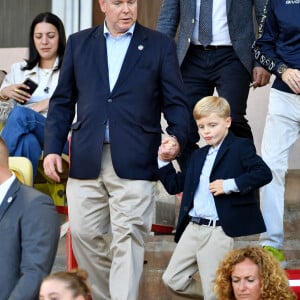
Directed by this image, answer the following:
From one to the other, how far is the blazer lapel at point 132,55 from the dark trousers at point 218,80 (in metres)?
1.04

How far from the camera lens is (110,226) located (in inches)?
297

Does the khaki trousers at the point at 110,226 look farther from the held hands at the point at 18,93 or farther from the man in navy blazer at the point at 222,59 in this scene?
the held hands at the point at 18,93

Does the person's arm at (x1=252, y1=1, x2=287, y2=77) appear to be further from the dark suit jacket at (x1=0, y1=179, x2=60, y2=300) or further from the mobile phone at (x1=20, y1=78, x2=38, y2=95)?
the dark suit jacket at (x1=0, y1=179, x2=60, y2=300)

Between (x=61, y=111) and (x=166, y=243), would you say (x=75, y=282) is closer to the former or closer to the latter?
(x=61, y=111)

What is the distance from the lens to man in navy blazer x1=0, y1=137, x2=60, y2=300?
652cm

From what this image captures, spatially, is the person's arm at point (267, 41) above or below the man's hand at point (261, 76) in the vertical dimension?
above

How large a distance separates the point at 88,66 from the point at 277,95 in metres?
1.32

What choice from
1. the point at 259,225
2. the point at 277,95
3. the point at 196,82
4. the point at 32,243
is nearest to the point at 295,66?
the point at 277,95

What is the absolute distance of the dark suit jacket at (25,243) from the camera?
652 centimetres

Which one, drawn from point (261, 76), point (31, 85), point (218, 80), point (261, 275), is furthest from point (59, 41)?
point (261, 275)

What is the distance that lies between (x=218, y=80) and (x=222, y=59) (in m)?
0.14

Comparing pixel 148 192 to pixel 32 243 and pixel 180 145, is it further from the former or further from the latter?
pixel 32 243

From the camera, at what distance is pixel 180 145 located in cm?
727


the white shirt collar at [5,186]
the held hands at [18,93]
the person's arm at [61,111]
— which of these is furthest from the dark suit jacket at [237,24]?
the white shirt collar at [5,186]
